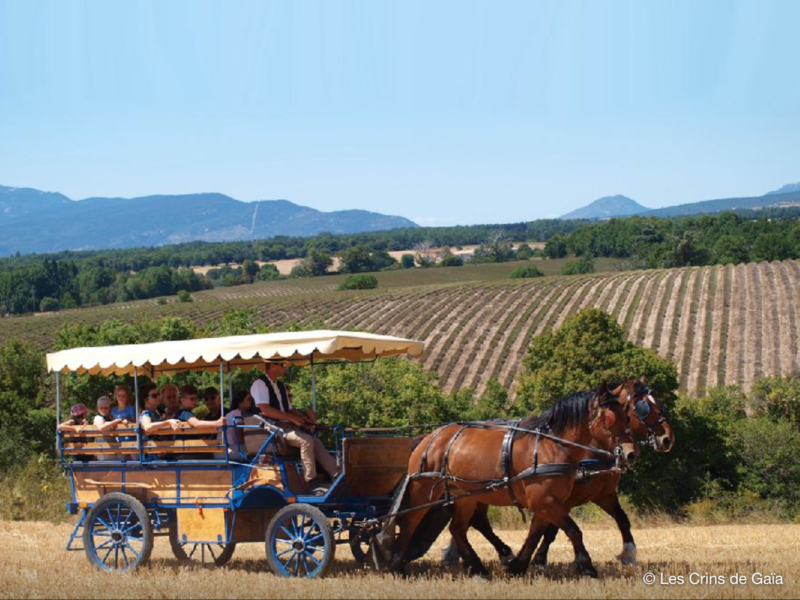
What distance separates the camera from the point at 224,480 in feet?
38.5

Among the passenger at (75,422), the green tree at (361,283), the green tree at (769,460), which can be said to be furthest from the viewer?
the green tree at (361,283)

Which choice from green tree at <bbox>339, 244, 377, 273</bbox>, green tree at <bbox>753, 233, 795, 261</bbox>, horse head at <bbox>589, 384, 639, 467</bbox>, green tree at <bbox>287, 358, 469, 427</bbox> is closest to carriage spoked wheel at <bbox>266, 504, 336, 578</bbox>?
horse head at <bbox>589, 384, 639, 467</bbox>

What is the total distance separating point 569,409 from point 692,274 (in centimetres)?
6940

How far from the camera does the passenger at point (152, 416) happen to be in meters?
11.9

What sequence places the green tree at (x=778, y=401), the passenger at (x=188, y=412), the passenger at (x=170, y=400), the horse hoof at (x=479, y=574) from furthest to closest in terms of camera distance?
1. the green tree at (x=778, y=401)
2. the passenger at (x=170, y=400)
3. the passenger at (x=188, y=412)
4. the horse hoof at (x=479, y=574)

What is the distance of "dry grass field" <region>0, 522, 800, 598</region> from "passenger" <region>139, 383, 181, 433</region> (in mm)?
1581

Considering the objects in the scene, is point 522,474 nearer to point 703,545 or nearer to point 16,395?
point 703,545

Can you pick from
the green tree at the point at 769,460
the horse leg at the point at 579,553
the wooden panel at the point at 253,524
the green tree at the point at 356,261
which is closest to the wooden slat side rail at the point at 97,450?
the wooden panel at the point at 253,524

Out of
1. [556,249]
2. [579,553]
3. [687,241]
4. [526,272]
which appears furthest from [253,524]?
[556,249]

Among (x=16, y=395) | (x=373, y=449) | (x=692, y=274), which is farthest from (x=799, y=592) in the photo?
(x=692, y=274)

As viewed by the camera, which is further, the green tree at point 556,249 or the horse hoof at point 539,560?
the green tree at point 556,249

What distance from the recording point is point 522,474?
11.1 meters

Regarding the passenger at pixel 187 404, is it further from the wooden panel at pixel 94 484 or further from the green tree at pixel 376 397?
the green tree at pixel 376 397

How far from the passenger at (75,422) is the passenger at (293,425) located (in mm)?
2320
